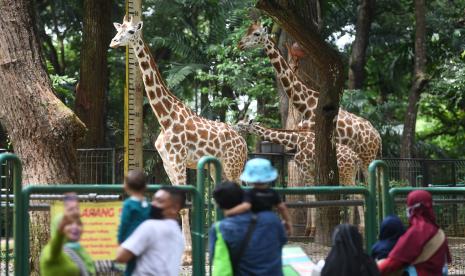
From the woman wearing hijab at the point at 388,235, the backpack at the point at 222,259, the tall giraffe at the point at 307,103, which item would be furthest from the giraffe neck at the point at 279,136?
the backpack at the point at 222,259

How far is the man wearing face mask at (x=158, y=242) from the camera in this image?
6.86 metres

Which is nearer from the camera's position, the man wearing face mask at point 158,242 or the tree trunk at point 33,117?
the man wearing face mask at point 158,242

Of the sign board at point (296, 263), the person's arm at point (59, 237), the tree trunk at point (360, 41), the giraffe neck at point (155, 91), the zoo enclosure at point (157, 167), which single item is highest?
the tree trunk at point (360, 41)

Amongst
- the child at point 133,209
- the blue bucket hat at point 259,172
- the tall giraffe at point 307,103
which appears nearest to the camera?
the child at point 133,209

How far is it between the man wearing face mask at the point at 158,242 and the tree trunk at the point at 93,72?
1178 centimetres

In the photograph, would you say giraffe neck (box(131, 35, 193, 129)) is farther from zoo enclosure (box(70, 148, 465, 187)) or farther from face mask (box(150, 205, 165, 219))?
face mask (box(150, 205, 165, 219))

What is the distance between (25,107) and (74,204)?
4353mm

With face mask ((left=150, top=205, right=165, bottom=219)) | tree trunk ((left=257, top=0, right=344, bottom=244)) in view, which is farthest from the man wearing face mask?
tree trunk ((left=257, top=0, right=344, bottom=244))

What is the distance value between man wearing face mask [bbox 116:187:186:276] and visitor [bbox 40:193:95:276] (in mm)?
326

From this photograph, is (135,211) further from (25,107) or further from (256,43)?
(256,43)

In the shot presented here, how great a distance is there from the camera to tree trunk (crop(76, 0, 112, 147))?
1861cm

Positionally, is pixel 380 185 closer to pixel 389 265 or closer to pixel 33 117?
pixel 389 265

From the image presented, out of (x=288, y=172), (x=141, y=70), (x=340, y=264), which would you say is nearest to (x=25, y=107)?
(x=141, y=70)

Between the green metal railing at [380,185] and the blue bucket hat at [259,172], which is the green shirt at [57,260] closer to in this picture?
the blue bucket hat at [259,172]
